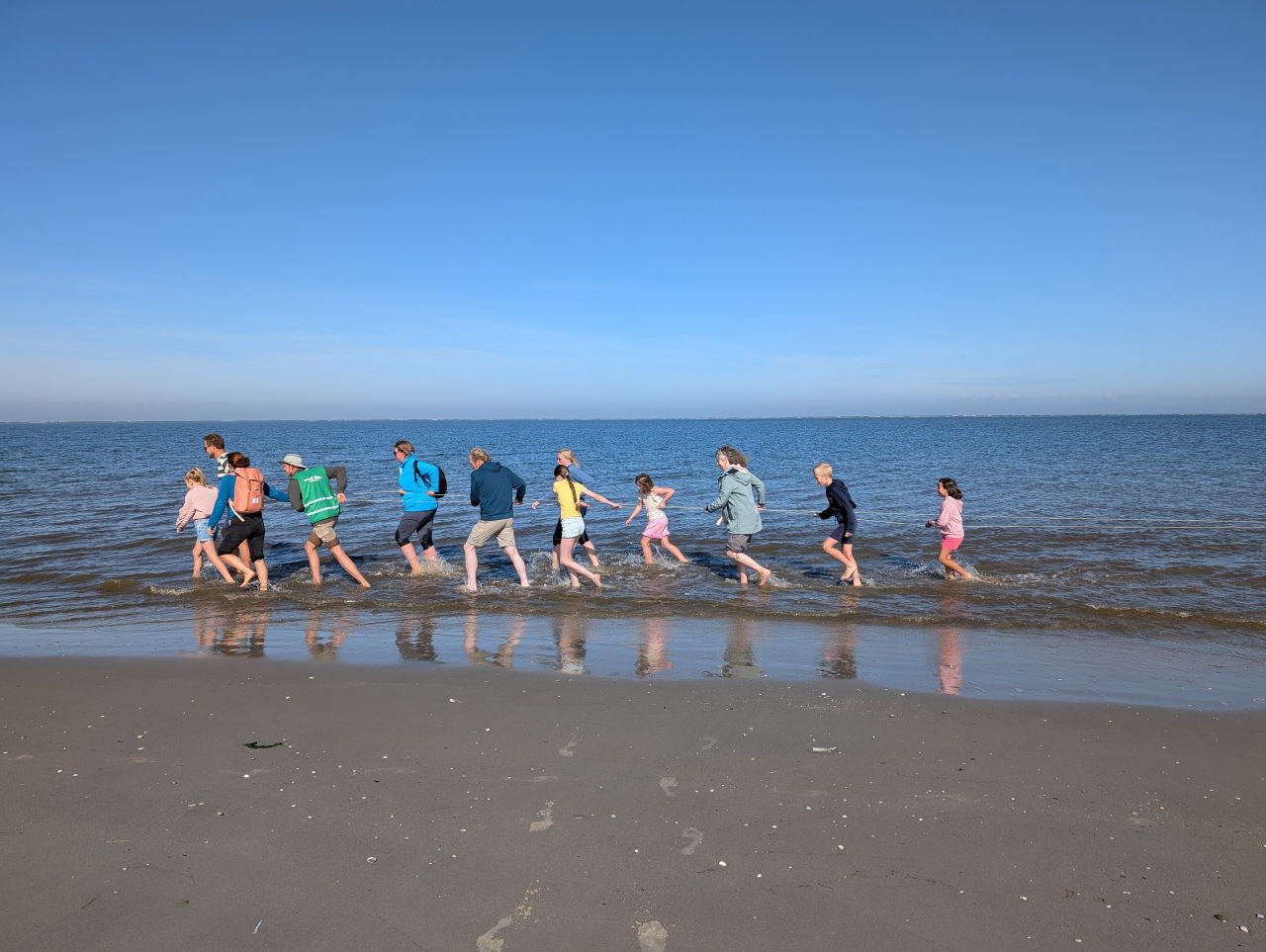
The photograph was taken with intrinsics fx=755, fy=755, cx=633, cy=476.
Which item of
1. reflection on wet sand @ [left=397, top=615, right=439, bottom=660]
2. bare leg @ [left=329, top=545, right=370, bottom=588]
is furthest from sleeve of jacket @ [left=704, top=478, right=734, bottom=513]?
bare leg @ [left=329, top=545, right=370, bottom=588]

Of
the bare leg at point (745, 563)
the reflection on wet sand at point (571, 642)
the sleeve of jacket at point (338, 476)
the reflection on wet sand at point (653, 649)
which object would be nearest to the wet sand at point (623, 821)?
the reflection on wet sand at point (653, 649)

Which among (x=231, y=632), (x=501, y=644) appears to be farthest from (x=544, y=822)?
(x=231, y=632)

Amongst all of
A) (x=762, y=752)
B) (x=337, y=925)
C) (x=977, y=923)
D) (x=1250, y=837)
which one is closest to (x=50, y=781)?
(x=337, y=925)

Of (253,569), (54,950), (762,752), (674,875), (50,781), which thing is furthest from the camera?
(253,569)

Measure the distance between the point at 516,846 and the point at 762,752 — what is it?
1.72 metres

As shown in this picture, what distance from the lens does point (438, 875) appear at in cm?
341

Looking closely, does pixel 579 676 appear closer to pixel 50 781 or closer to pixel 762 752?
pixel 762 752

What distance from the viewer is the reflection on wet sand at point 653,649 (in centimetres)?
652

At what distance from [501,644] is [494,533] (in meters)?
2.92

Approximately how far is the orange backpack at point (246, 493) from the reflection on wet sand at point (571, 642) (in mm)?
4597

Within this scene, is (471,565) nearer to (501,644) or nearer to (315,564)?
(315,564)

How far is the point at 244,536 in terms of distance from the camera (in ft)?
33.7

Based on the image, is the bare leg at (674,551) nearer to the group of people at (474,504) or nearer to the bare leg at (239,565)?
the group of people at (474,504)

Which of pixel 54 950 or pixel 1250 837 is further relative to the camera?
pixel 1250 837
